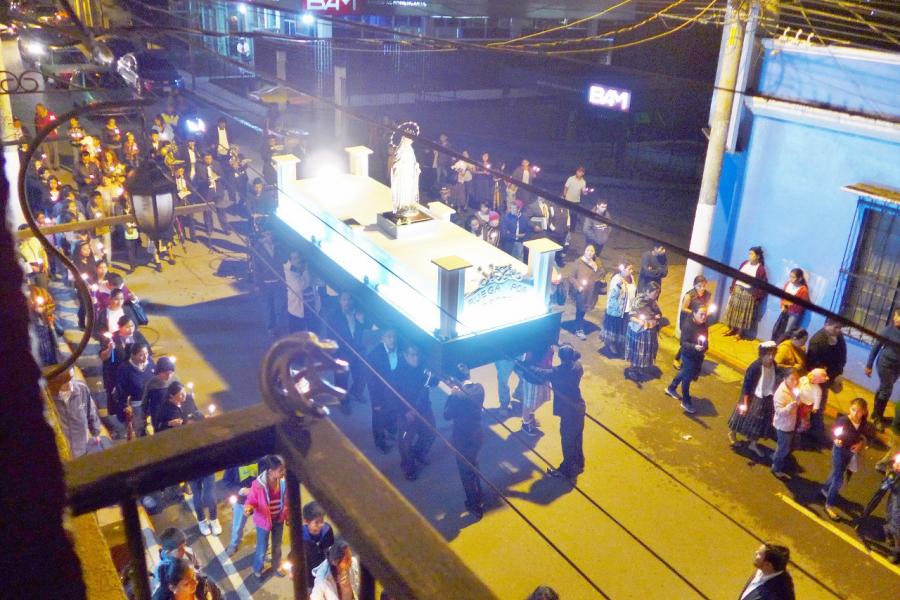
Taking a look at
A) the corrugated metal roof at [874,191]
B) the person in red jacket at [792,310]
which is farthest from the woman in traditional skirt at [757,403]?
the corrugated metal roof at [874,191]

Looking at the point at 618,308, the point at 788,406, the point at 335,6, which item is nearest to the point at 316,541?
the point at 788,406

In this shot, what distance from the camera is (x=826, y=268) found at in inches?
460

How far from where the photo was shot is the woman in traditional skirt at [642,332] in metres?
10.9

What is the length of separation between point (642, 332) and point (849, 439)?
11.1 ft

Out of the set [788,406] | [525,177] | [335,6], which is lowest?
[788,406]

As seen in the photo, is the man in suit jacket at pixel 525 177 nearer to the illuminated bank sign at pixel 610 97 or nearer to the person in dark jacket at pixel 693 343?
the illuminated bank sign at pixel 610 97

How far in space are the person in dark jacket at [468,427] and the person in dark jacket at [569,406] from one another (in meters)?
0.83

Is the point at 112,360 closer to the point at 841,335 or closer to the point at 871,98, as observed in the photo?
the point at 841,335

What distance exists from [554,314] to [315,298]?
12.0 ft

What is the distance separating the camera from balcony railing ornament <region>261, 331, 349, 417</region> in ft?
4.57

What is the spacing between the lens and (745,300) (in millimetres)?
12477

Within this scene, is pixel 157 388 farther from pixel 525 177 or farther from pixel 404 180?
pixel 525 177

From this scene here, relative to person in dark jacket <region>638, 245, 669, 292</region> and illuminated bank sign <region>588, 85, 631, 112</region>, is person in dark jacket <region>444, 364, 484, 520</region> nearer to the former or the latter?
person in dark jacket <region>638, 245, 669, 292</region>

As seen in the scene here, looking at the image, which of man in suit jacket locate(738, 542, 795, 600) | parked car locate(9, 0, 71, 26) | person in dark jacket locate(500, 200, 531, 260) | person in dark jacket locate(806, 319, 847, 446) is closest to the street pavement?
man in suit jacket locate(738, 542, 795, 600)
